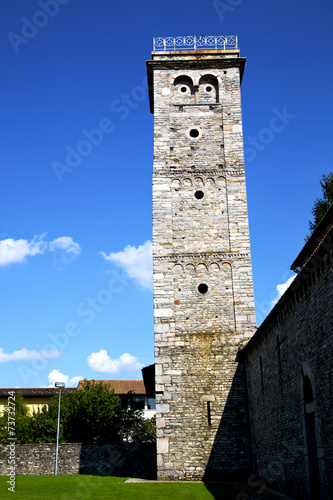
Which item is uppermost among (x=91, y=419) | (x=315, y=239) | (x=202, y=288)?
(x=315, y=239)

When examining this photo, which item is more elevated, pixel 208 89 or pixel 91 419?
pixel 208 89

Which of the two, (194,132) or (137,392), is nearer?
(194,132)

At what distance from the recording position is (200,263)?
1855 centimetres

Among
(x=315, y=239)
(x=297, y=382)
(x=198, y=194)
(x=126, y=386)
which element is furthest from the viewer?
(x=126, y=386)

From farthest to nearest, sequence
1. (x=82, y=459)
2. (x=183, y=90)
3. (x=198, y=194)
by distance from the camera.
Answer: (x=183, y=90) < (x=82, y=459) < (x=198, y=194)

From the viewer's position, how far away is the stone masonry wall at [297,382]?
8617 millimetres

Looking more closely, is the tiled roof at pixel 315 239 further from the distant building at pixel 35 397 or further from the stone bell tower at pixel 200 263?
the distant building at pixel 35 397

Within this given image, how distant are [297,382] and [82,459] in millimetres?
14514

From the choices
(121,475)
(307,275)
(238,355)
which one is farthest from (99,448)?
(307,275)

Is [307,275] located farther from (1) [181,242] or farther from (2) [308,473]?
(1) [181,242]

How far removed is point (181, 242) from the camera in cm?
1891

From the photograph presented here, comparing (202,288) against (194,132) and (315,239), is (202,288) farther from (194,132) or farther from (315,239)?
(194,132)

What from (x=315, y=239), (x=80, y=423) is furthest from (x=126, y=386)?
(x=315, y=239)

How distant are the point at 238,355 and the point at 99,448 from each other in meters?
8.75
